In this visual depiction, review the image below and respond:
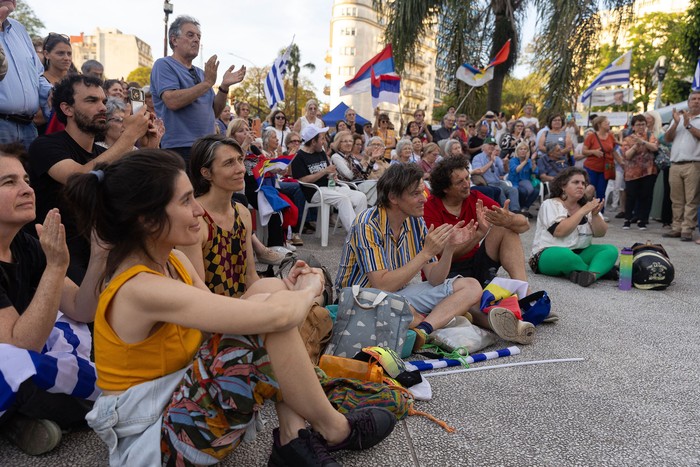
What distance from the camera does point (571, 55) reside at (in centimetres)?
1345

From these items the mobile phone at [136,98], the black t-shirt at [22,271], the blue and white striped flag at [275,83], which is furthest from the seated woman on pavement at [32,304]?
the blue and white striped flag at [275,83]

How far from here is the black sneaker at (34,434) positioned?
2.05 metres

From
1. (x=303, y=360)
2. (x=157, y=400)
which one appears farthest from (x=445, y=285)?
(x=157, y=400)

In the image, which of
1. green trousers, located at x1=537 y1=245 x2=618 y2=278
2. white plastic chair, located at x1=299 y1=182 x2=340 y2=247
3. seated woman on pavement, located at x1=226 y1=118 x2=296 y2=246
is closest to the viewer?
green trousers, located at x1=537 y1=245 x2=618 y2=278

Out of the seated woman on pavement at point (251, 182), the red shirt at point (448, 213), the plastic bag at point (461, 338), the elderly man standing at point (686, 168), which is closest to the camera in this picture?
the plastic bag at point (461, 338)

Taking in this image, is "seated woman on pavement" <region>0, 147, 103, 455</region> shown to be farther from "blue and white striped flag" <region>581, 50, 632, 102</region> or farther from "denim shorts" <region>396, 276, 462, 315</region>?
"blue and white striped flag" <region>581, 50, 632, 102</region>

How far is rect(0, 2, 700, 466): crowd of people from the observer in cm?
172

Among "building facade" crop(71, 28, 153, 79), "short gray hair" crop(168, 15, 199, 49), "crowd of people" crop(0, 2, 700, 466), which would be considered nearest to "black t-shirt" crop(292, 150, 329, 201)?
"crowd of people" crop(0, 2, 700, 466)

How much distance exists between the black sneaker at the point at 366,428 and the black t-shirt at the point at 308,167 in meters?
5.02

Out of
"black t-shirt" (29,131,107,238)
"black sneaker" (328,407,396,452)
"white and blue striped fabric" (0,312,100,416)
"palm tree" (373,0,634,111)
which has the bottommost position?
"black sneaker" (328,407,396,452)

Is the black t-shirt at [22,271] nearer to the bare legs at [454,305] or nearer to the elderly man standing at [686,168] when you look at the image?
the bare legs at [454,305]

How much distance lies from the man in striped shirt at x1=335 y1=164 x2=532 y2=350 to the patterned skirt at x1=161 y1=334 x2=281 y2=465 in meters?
1.66

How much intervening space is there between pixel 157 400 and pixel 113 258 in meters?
0.49

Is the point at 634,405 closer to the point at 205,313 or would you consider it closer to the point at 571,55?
the point at 205,313
